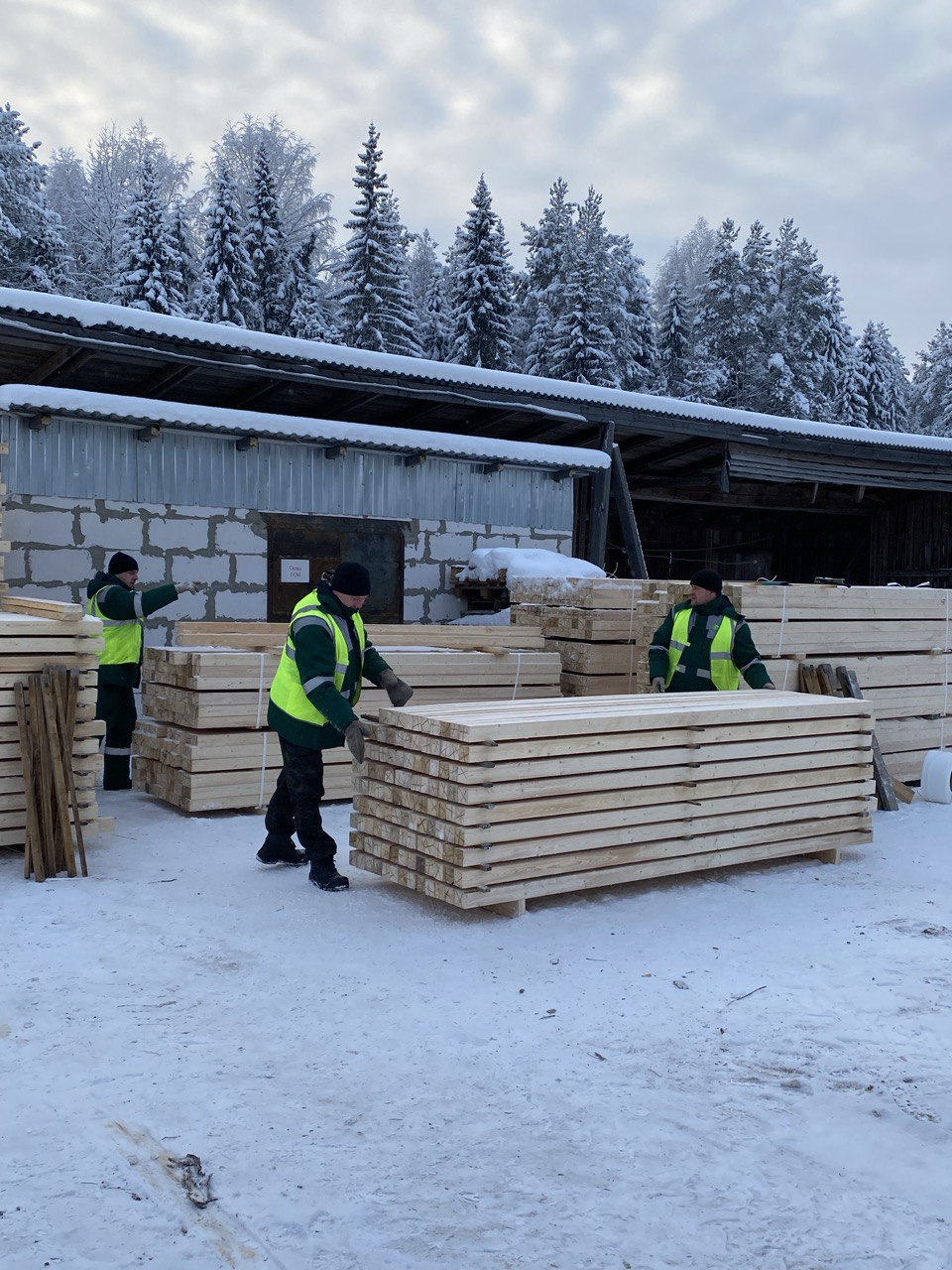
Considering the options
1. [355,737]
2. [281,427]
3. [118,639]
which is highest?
[281,427]

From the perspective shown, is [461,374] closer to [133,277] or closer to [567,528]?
[567,528]

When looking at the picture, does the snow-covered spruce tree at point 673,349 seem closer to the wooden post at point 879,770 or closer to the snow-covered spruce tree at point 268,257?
the snow-covered spruce tree at point 268,257

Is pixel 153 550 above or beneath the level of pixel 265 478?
beneath

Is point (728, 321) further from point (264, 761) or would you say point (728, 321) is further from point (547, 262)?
point (264, 761)

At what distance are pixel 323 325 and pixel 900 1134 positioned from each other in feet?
129

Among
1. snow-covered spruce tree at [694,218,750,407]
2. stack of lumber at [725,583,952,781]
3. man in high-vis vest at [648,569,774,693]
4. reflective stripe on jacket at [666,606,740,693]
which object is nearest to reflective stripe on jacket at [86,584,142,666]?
man in high-vis vest at [648,569,774,693]

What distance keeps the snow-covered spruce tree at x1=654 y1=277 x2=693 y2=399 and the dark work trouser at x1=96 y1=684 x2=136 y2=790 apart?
37.1m

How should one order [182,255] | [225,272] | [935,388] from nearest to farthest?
1. [225,272]
2. [182,255]
3. [935,388]

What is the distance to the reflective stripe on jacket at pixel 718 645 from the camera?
8.90 m

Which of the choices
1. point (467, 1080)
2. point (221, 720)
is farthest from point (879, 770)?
point (467, 1080)

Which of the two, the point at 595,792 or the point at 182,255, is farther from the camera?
the point at 182,255

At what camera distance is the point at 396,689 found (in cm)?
700

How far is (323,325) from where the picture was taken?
1587 inches

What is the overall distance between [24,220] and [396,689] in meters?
35.5
